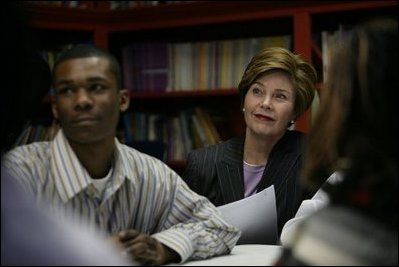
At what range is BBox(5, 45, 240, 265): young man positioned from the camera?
3.38 feet

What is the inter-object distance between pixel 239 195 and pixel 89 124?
0.89 meters

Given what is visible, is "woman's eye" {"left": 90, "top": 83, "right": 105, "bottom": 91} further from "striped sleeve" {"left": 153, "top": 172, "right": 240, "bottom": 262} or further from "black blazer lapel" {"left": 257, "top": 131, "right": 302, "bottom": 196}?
"black blazer lapel" {"left": 257, "top": 131, "right": 302, "bottom": 196}

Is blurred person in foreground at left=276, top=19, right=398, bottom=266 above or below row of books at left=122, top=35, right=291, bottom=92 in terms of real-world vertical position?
below

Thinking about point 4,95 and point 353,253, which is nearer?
point 353,253

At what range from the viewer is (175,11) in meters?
2.89

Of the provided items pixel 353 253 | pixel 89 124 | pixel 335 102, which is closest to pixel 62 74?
pixel 89 124

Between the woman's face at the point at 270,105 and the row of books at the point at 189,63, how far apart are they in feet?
3.04

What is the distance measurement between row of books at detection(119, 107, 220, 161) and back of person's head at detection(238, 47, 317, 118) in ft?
3.30

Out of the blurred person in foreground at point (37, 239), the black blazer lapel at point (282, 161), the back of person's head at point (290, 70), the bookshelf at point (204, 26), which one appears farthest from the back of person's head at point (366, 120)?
the bookshelf at point (204, 26)

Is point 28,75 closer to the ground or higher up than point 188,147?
higher up

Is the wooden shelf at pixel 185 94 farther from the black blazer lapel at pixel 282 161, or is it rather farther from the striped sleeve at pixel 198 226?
the striped sleeve at pixel 198 226

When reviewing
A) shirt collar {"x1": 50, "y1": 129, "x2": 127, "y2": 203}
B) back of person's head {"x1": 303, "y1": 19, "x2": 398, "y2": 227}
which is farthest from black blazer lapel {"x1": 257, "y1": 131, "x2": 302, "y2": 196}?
back of person's head {"x1": 303, "y1": 19, "x2": 398, "y2": 227}

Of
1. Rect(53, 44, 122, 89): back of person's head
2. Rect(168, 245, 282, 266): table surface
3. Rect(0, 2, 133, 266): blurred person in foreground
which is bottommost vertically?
Rect(168, 245, 282, 266): table surface

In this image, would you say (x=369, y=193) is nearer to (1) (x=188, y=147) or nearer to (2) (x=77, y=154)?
(2) (x=77, y=154)
